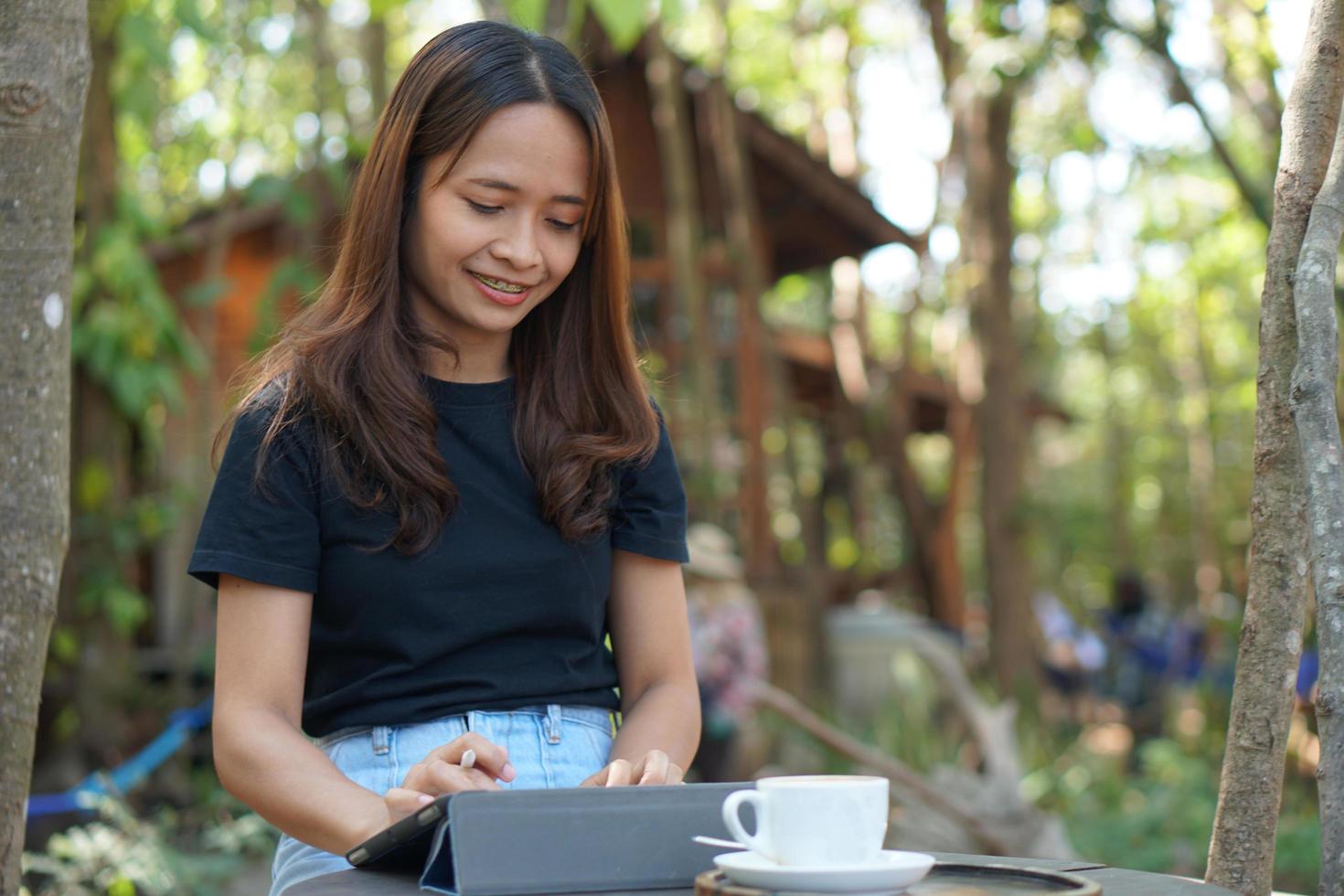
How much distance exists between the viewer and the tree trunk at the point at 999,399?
38.1 ft

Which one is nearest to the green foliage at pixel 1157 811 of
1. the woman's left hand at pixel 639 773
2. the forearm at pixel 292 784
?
the woman's left hand at pixel 639 773

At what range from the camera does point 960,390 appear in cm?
1441

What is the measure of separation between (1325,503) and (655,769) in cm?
79

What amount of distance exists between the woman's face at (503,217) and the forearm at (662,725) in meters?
0.56

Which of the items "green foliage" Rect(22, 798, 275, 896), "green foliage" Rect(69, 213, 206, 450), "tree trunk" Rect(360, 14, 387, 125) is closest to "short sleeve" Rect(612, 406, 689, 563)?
"green foliage" Rect(22, 798, 275, 896)

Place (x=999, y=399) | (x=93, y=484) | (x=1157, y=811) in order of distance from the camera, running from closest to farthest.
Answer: (x=93, y=484) < (x=1157, y=811) < (x=999, y=399)

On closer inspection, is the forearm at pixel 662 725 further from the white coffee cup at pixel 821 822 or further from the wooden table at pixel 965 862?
the white coffee cup at pixel 821 822

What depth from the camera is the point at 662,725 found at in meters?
2.09

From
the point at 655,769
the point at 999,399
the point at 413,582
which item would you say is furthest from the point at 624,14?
the point at 999,399

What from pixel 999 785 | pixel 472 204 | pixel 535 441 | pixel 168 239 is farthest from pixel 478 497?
pixel 168 239

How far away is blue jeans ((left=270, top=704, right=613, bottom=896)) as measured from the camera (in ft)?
6.29

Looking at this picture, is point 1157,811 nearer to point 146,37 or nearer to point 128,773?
point 128,773

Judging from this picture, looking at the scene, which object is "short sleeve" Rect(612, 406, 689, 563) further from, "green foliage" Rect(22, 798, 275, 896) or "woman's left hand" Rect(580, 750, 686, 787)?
"green foliage" Rect(22, 798, 275, 896)

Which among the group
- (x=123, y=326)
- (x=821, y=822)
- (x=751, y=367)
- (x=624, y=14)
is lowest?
(x=821, y=822)
